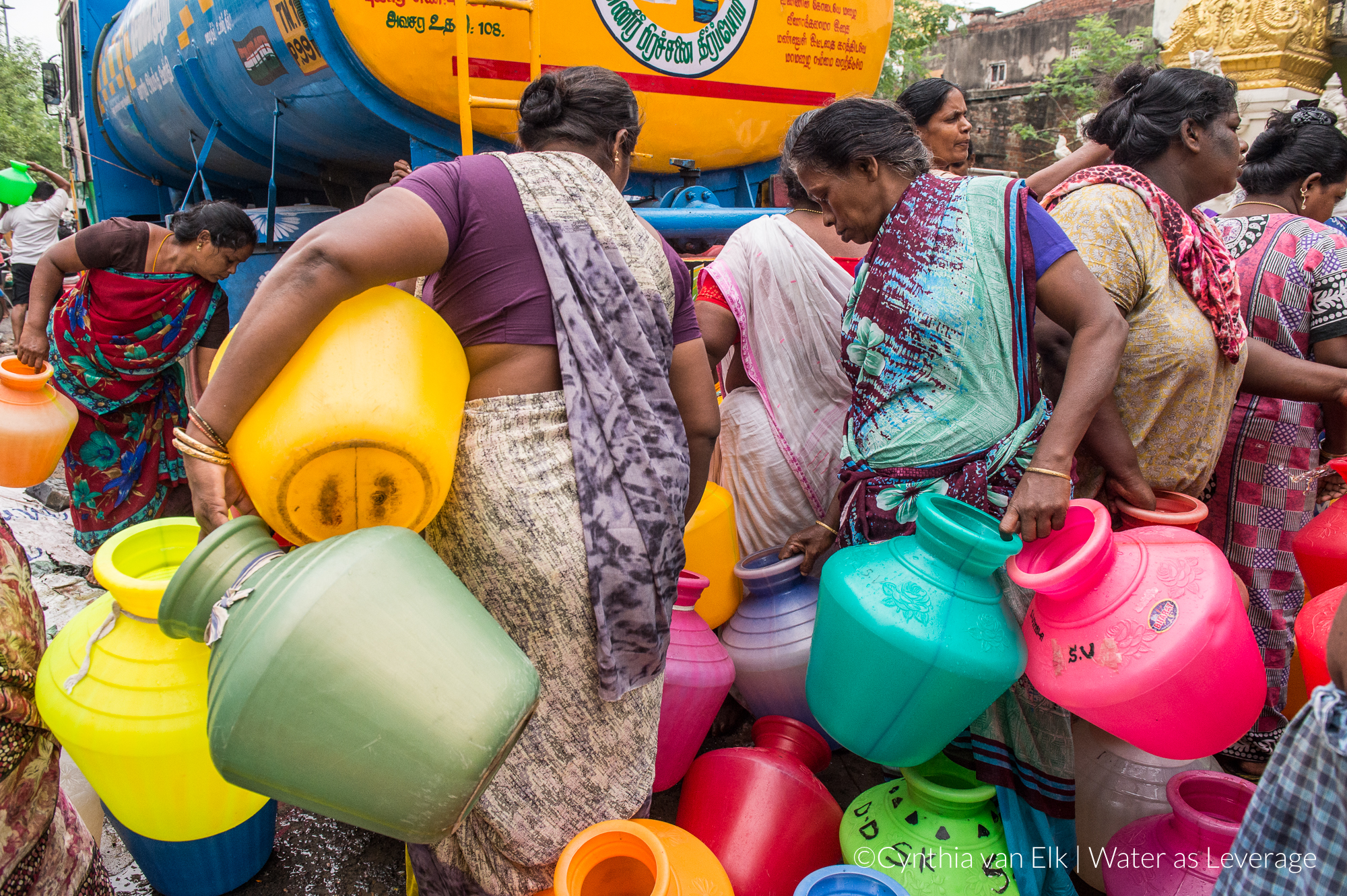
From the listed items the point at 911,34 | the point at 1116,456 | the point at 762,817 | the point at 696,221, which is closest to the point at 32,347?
the point at 696,221

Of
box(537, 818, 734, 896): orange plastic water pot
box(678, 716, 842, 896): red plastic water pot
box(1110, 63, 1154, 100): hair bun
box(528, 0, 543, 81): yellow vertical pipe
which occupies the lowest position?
box(678, 716, 842, 896): red plastic water pot

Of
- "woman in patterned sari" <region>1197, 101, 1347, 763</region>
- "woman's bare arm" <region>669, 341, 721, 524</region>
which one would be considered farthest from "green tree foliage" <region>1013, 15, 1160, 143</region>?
"woman's bare arm" <region>669, 341, 721, 524</region>

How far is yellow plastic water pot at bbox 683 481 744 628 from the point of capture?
221 cm

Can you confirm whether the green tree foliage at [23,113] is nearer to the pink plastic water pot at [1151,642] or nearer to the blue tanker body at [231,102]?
the blue tanker body at [231,102]

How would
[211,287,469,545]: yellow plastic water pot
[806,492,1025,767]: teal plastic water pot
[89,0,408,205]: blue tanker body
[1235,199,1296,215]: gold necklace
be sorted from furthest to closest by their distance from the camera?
[89,0,408,205]: blue tanker body
[1235,199,1296,215]: gold necklace
[806,492,1025,767]: teal plastic water pot
[211,287,469,545]: yellow plastic water pot

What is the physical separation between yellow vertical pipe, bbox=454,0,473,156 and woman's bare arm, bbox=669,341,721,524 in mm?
Result: 1654

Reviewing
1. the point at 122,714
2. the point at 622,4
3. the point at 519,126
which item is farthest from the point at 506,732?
the point at 622,4

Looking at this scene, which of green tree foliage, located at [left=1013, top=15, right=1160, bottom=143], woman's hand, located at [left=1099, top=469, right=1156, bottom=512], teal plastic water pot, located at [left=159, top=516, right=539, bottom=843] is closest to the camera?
teal plastic water pot, located at [left=159, top=516, right=539, bottom=843]

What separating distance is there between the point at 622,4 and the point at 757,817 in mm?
2957

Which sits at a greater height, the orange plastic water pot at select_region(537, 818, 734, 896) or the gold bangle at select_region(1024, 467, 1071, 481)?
the gold bangle at select_region(1024, 467, 1071, 481)

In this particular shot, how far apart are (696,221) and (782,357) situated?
54.9 inches

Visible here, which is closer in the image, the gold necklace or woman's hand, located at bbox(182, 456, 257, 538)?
woman's hand, located at bbox(182, 456, 257, 538)

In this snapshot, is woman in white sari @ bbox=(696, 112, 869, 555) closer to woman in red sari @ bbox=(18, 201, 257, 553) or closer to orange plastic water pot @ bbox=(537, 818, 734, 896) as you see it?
orange plastic water pot @ bbox=(537, 818, 734, 896)

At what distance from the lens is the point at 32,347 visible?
10.1 feet
